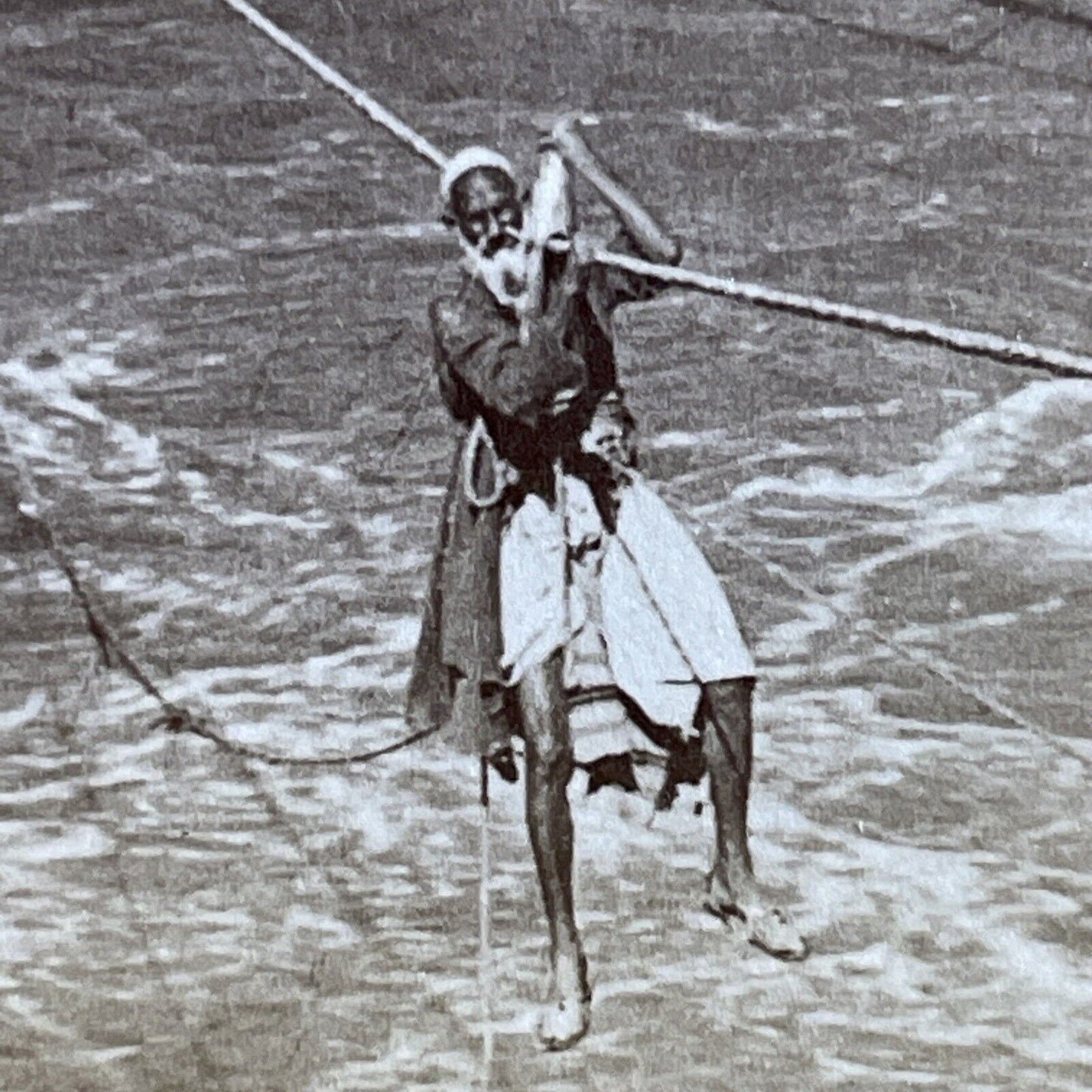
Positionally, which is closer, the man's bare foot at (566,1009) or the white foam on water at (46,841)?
the man's bare foot at (566,1009)

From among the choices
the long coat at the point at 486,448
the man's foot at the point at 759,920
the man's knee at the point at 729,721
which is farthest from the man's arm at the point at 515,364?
the man's foot at the point at 759,920

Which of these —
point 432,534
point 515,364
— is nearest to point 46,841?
point 432,534

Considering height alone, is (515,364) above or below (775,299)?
below

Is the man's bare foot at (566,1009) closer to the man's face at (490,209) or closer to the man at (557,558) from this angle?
the man at (557,558)

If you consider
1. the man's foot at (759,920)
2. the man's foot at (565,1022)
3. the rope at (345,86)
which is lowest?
the man's foot at (565,1022)

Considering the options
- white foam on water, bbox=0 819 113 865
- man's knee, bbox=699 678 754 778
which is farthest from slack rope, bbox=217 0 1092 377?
white foam on water, bbox=0 819 113 865

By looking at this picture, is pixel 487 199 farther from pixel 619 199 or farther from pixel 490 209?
pixel 619 199

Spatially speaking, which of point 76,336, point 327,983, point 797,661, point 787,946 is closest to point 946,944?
point 787,946
